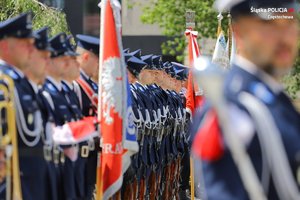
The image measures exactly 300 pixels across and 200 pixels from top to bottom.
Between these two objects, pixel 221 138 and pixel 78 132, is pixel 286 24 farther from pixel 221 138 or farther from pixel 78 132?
pixel 78 132

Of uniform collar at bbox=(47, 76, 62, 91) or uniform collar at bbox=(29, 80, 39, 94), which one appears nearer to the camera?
uniform collar at bbox=(29, 80, 39, 94)

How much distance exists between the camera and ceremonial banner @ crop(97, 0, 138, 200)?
6242 millimetres

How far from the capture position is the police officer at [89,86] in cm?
628

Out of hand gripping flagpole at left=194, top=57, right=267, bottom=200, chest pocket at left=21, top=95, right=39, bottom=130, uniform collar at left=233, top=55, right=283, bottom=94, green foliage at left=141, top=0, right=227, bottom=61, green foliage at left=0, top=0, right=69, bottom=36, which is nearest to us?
hand gripping flagpole at left=194, top=57, right=267, bottom=200

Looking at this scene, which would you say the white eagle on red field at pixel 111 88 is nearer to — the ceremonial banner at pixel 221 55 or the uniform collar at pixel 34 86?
the uniform collar at pixel 34 86

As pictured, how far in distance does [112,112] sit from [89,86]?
1.41 ft

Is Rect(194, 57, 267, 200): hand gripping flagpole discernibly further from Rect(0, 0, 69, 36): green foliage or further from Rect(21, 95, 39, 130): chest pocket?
Rect(0, 0, 69, 36): green foliage

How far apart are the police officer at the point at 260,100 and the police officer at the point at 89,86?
10.6ft

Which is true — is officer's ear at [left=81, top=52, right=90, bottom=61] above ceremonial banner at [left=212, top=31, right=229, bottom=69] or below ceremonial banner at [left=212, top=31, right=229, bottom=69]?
above

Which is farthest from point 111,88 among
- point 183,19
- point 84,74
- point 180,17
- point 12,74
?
point 180,17

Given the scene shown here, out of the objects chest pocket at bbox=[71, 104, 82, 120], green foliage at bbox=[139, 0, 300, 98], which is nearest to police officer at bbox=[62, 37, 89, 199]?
chest pocket at bbox=[71, 104, 82, 120]

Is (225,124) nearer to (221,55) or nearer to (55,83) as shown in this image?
(55,83)

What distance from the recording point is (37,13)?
11969mm

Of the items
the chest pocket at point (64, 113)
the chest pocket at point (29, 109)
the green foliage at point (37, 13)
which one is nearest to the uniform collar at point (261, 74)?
the chest pocket at point (29, 109)
